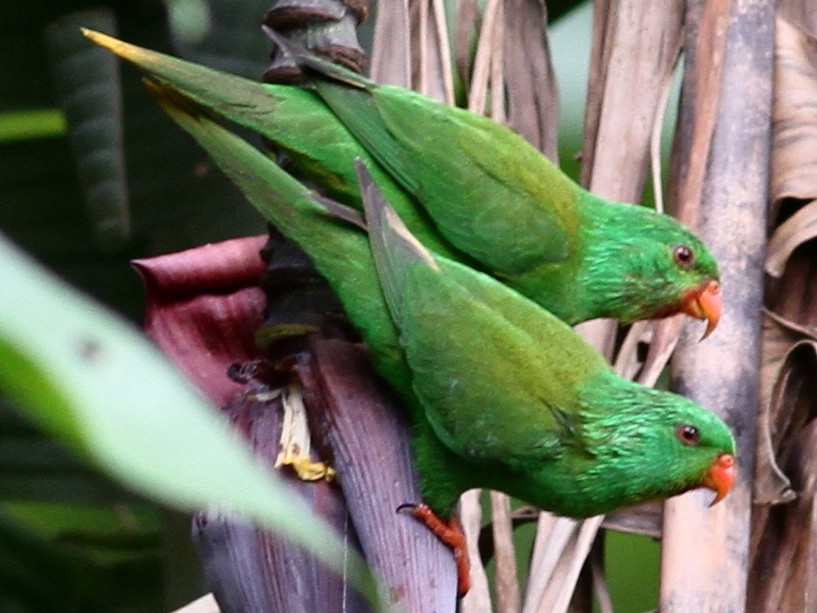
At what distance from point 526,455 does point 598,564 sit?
0.41 metres

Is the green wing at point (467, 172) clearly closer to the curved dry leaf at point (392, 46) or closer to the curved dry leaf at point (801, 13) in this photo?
the curved dry leaf at point (392, 46)

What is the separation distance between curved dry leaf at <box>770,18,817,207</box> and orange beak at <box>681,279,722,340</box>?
0.73 feet

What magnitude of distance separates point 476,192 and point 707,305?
0.47 meters

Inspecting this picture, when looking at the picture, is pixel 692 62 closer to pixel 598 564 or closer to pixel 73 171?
pixel 598 564

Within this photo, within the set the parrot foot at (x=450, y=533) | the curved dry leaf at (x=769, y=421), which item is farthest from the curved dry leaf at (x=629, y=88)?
the parrot foot at (x=450, y=533)

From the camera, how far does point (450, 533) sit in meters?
1.58

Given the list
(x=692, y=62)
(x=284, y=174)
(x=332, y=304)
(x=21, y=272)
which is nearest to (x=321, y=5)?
(x=284, y=174)

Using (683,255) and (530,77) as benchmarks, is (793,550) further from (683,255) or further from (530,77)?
(530,77)

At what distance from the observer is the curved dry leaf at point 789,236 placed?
2139 millimetres

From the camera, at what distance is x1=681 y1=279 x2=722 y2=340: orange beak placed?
211 cm

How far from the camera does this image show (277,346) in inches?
64.4

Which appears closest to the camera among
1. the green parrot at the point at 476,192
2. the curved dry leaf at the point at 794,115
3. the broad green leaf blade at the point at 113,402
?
the broad green leaf blade at the point at 113,402

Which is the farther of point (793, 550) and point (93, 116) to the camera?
point (93, 116)

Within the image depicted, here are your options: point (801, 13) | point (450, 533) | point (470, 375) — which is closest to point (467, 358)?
point (470, 375)
